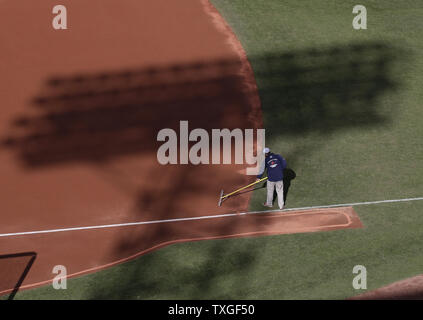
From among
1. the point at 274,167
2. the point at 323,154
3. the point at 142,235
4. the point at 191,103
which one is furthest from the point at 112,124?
the point at 323,154

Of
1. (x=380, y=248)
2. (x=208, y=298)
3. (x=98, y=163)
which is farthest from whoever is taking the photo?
(x=98, y=163)

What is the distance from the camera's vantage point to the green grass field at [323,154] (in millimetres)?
14250

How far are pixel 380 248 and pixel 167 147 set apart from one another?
21.8ft

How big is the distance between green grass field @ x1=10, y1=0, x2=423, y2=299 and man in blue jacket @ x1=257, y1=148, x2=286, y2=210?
585mm

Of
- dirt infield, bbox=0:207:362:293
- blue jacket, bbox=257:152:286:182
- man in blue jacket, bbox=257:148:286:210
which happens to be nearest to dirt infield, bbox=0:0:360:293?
dirt infield, bbox=0:207:362:293

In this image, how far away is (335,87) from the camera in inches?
815

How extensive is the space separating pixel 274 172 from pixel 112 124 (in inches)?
227

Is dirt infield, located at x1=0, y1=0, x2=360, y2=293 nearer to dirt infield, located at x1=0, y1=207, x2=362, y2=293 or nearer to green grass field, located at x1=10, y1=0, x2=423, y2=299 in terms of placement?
dirt infield, located at x1=0, y1=207, x2=362, y2=293

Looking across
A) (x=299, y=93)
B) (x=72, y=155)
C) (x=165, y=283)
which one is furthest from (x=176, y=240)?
(x=299, y=93)

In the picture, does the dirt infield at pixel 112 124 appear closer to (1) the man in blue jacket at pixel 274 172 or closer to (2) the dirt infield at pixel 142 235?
(2) the dirt infield at pixel 142 235

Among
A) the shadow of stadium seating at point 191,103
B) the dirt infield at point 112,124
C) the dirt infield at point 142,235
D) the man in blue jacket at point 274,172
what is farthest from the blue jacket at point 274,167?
the shadow of stadium seating at point 191,103

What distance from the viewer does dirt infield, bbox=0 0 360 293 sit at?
51.4ft

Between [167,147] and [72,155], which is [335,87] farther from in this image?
[72,155]

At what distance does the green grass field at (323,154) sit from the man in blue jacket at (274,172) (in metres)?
0.58
